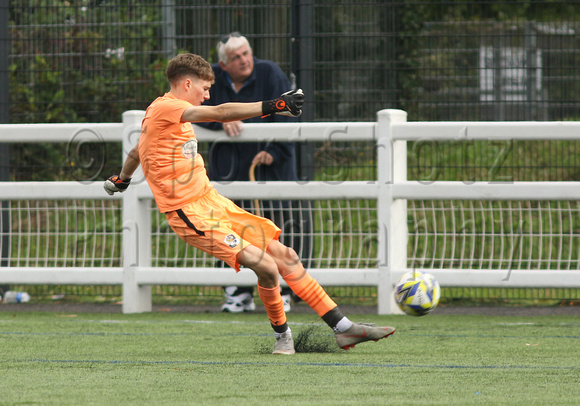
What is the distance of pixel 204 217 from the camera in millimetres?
5504

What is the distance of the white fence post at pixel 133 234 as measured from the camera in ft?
25.6

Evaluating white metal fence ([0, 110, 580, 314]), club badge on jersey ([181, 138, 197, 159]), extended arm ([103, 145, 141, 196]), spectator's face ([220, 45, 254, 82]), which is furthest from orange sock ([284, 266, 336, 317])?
spectator's face ([220, 45, 254, 82])

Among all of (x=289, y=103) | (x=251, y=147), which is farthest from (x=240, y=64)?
(x=289, y=103)

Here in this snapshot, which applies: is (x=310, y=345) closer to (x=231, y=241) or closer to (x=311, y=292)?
(x=311, y=292)

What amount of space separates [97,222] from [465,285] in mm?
3068

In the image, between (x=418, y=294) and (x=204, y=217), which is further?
(x=418, y=294)

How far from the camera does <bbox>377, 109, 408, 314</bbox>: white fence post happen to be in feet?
24.5

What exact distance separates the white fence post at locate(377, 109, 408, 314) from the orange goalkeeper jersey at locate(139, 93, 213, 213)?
7.37 ft

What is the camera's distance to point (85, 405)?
12.7 feet

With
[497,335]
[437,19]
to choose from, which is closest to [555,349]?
[497,335]

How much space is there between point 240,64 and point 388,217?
1.72m

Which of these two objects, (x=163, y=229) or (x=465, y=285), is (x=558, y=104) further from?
(x=163, y=229)

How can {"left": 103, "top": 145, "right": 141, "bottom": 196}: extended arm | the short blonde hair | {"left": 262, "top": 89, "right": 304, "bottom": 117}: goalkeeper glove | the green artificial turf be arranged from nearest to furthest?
the green artificial turf → {"left": 262, "top": 89, "right": 304, "bottom": 117}: goalkeeper glove → the short blonde hair → {"left": 103, "top": 145, "right": 141, "bottom": 196}: extended arm

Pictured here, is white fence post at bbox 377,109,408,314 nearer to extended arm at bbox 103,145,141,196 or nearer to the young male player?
the young male player
